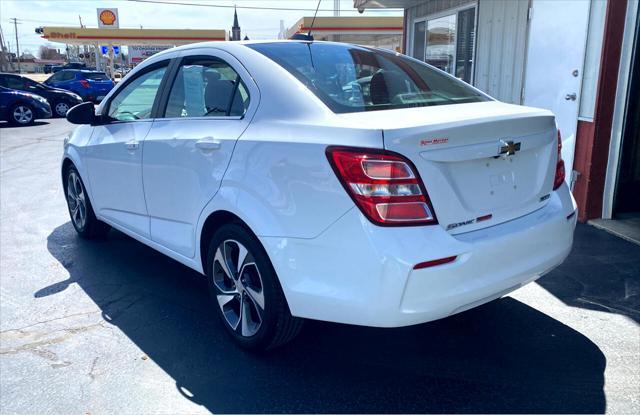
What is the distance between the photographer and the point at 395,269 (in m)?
2.35

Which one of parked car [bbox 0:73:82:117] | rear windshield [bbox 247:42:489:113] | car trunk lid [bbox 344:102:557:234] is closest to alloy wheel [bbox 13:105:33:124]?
parked car [bbox 0:73:82:117]

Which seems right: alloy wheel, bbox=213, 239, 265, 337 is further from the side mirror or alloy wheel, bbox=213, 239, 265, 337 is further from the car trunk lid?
the side mirror

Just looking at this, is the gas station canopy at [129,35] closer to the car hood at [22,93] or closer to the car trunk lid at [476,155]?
the car hood at [22,93]

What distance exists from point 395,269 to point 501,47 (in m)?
6.21

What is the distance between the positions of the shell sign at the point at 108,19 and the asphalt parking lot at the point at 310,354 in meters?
40.1

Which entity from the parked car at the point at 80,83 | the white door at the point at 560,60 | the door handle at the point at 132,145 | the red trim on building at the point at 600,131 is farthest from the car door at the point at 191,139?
the parked car at the point at 80,83

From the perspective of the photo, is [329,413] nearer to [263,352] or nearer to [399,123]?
[263,352]

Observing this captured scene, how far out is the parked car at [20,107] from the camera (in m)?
16.0

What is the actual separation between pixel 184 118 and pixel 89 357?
5.02 ft

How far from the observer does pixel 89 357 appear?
321 cm

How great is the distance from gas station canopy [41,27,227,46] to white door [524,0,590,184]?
113ft

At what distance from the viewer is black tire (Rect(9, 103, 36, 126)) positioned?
53.1 ft

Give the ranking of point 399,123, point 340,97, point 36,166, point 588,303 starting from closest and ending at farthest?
point 399,123
point 340,97
point 588,303
point 36,166

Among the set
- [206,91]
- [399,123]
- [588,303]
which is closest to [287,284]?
[399,123]
